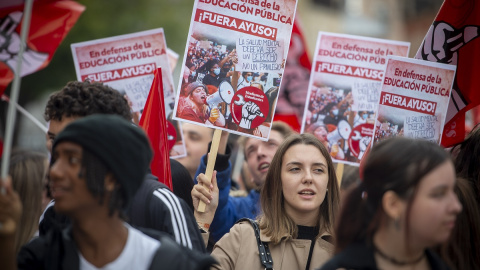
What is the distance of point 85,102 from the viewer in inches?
145

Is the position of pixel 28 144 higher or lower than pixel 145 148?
lower

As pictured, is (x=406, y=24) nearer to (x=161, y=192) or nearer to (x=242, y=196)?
(x=242, y=196)

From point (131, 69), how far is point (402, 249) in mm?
3366

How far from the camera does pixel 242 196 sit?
6.83 metres

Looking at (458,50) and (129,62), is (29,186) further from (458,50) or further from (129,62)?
(458,50)

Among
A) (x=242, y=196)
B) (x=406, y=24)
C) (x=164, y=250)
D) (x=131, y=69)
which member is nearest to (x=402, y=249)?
(x=164, y=250)

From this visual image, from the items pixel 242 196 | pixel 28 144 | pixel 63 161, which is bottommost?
pixel 28 144

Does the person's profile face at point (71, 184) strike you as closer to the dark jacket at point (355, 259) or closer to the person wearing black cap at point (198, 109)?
the dark jacket at point (355, 259)

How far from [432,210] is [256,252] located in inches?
62.7

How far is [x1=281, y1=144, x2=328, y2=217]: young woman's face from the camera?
449 cm

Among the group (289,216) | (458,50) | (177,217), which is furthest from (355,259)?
(458,50)

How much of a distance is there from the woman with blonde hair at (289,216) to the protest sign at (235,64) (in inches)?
13.2

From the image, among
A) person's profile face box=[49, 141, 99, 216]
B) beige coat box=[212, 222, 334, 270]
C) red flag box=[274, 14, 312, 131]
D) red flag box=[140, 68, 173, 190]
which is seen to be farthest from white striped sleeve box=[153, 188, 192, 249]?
red flag box=[274, 14, 312, 131]

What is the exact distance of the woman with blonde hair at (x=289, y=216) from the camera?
4.23 metres
